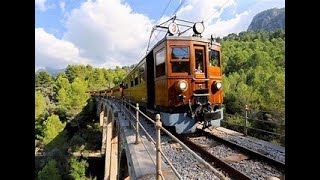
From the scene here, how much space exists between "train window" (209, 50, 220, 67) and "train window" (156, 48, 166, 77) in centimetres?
150

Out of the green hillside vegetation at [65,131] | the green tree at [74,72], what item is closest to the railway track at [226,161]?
the green hillside vegetation at [65,131]

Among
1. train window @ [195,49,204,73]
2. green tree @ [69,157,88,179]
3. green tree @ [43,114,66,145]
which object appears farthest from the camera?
green tree @ [43,114,66,145]

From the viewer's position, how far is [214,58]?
888cm

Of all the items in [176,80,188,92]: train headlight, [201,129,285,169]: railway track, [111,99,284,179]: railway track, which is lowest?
[111,99,284,179]: railway track

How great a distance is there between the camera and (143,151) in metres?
5.93

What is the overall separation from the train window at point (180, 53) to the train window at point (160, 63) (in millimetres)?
329

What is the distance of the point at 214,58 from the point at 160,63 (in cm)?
176

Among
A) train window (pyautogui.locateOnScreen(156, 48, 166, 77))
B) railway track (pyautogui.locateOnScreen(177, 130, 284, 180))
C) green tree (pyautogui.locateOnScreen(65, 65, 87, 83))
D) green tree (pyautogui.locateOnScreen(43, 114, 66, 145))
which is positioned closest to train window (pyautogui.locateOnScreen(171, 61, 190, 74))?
train window (pyautogui.locateOnScreen(156, 48, 166, 77))

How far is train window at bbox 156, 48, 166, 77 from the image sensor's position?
8.21 m

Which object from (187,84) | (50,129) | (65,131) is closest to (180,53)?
(187,84)

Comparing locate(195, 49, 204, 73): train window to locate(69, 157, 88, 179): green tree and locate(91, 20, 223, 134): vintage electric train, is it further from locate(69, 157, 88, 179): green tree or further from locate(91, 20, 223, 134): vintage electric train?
locate(69, 157, 88, 179): green tree
